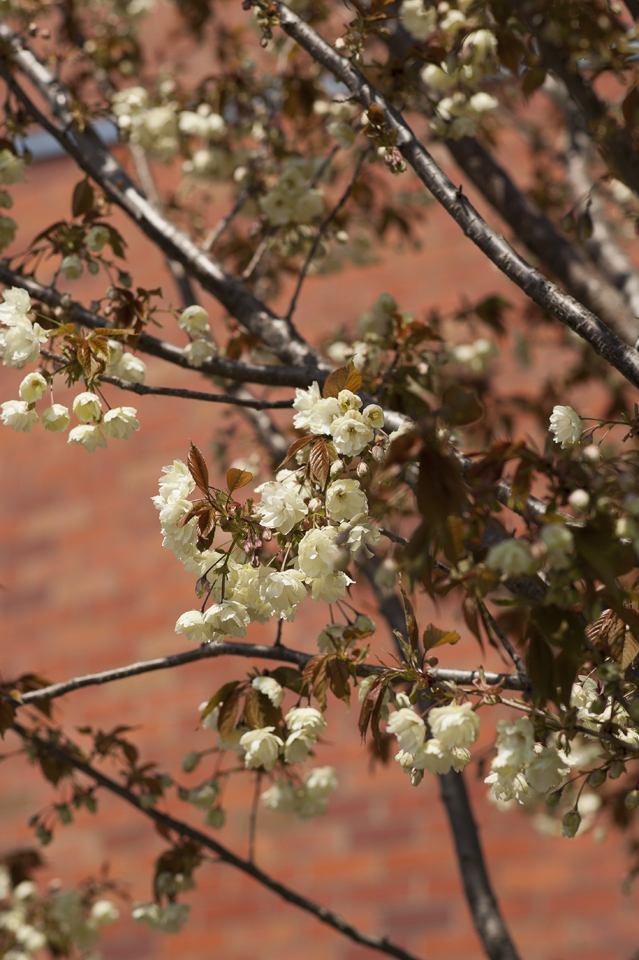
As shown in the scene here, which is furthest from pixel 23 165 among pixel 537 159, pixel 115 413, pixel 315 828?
pixel 315 828

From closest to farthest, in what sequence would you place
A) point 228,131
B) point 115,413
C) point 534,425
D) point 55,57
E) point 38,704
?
point 115,413
point 38,704
point 55,57
point 228,131
point 534,425

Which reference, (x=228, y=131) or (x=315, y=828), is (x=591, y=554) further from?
(x=315, y=828)

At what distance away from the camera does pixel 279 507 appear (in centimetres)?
92

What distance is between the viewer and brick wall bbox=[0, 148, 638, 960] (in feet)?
8.91

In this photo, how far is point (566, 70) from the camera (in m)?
1.12

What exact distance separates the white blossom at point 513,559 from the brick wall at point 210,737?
5.11ft

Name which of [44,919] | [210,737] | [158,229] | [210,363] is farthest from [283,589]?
[210,737]

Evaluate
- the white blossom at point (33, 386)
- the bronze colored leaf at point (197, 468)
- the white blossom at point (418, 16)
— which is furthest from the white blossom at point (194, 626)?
the white blossom at point (418, 16)

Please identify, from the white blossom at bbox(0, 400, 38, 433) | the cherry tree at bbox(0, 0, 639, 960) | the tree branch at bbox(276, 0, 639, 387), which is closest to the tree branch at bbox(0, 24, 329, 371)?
the cherry tree at bbox(0, 0, 639, 960)

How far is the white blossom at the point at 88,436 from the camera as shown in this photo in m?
1.07

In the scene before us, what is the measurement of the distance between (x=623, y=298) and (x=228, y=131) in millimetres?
1071

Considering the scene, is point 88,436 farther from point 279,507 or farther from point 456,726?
point 456,726

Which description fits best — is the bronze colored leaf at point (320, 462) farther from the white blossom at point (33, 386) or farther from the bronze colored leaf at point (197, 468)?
the white blossom at point (33, 386)

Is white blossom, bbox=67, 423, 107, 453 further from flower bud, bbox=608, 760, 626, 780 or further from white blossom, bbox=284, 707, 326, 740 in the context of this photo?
flower bud, bbox=608, 760, 626, 780
